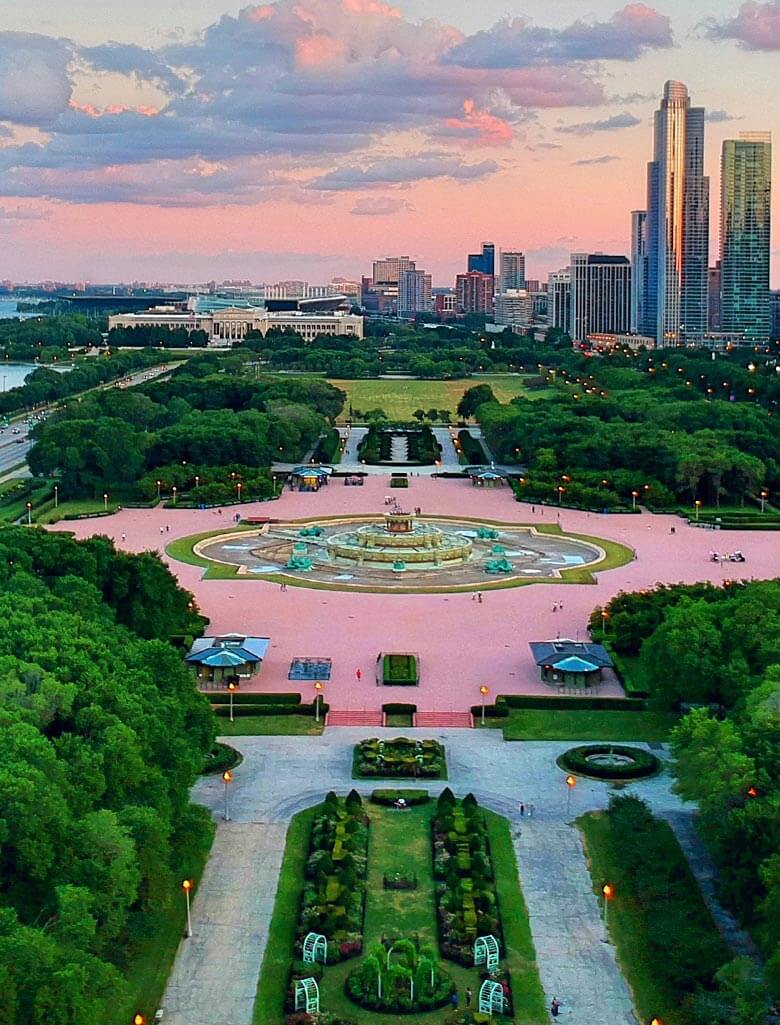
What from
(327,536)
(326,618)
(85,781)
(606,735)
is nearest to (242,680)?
(326,618)

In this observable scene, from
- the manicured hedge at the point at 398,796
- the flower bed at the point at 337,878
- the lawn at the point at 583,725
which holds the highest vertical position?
the flower bed at the point at 337,878

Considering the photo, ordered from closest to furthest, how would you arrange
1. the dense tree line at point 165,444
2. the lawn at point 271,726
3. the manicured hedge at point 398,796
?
the manicured hedge at point 398,796 < the lawn at point 271,726 < the dense tree line at point 165,444

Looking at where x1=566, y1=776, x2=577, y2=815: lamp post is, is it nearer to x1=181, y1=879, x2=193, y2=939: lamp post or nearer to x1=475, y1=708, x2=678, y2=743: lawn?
x1=475, y1=708, x2=678, y2=743: lawn

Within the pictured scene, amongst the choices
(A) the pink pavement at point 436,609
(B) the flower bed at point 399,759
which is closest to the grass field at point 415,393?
(A) the pink pavement at point 436,609

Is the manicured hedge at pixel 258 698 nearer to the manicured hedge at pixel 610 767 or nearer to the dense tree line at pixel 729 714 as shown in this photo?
the manicured hedge at pixel 610 767

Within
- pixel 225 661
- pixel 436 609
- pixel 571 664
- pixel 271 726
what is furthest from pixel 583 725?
pixel 436 609

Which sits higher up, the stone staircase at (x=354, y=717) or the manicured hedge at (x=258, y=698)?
the manicured hedge at (x=258, y=698)

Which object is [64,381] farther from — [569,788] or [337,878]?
[337,878]
